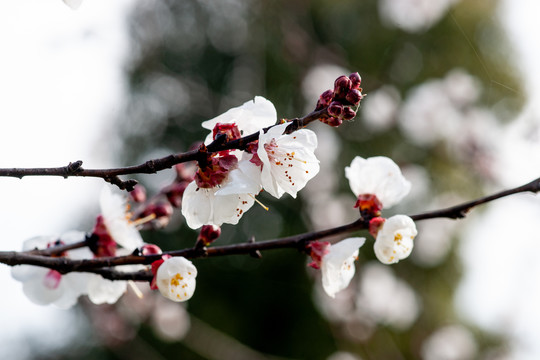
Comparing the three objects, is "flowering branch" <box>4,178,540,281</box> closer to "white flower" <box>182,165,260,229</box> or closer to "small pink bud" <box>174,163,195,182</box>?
"white flower" <box>182,165,260,229</box>

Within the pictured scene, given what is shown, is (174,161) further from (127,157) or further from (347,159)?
(127,157)

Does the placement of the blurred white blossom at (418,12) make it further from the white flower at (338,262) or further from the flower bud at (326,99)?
the flower bud at (326,99)

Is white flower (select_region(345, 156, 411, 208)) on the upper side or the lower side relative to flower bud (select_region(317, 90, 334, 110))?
upper

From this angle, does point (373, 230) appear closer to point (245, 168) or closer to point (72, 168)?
point (245, 168)

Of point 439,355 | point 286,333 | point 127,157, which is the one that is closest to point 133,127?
point 127,157

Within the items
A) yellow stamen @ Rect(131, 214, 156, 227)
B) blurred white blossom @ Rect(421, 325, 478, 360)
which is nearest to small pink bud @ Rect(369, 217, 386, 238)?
yellow stamen @ Rect(131, 214, 156, 227)
